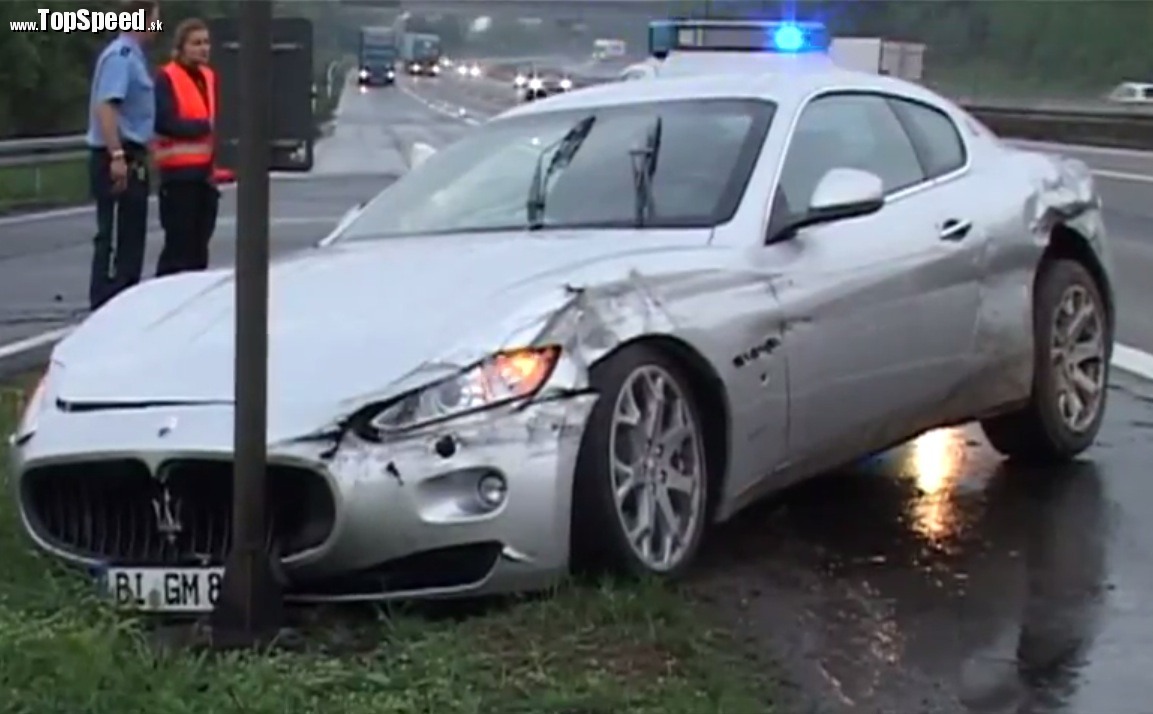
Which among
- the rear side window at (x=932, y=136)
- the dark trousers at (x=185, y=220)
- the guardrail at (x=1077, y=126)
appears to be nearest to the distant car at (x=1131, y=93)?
the guardrail at (x=1077, y=126)

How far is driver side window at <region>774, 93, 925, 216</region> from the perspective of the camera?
6.70 meters

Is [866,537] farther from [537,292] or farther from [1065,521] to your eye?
[537,292]

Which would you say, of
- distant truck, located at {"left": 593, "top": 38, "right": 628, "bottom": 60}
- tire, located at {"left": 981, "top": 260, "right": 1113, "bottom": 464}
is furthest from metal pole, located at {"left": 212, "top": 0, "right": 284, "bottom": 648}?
distant truck, located at {"left": 593, "top": 38, "right": 628, "bottom": 60}

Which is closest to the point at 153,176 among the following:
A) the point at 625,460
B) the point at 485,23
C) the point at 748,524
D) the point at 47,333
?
the point at 47,333

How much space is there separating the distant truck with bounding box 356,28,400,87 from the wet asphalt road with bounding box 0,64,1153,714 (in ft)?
324

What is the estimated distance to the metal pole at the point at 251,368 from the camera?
198 inches

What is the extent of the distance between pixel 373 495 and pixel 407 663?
1.33ft

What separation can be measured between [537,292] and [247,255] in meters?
0.83

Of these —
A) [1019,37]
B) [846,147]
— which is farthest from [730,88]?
[1019,37]

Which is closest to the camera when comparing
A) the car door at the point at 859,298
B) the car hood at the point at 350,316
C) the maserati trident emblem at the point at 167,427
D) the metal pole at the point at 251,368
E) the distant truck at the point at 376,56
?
the metal pole at the point at 251,368

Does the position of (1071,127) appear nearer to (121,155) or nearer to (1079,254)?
(121,155)

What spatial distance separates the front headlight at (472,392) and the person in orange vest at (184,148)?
558 cm

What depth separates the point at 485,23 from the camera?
8425 cm

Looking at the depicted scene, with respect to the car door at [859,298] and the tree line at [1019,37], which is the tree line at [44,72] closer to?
the tree line at [1019,37]
